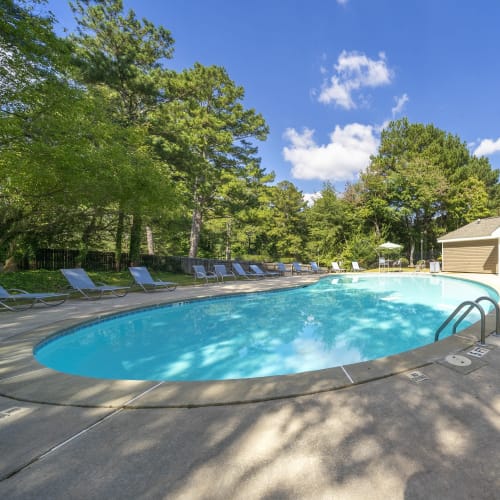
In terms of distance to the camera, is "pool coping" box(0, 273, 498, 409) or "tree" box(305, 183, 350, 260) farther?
"tree" box(305, 183, 350, 260)

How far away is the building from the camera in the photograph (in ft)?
54.9

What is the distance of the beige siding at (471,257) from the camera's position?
1685 centimetres

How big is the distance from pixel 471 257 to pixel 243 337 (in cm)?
1907

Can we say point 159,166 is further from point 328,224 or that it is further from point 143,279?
point 328,224

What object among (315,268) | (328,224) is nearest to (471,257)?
(328,224)

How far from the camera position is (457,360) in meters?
2.91

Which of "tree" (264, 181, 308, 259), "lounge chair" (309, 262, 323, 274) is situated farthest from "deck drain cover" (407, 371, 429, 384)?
"tree" (264, 181, 308, 259)

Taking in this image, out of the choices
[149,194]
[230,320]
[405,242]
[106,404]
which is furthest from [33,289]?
[405,242]

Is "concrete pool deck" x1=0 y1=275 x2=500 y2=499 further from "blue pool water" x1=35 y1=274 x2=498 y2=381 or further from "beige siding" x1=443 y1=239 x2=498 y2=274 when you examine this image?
"beige siding" x1=443 y1=239 x2=498 y2=274

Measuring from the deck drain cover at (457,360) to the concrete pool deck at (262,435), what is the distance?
3.6 inches

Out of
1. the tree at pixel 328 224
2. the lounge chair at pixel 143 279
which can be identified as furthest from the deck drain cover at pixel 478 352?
the tree at pixel 328 224

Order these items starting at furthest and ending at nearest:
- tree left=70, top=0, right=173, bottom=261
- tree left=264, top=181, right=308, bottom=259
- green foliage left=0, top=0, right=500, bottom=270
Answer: tree left=264, top=181, right=308, bottom=259
tree left=70, top=0, right=173, bottom=261
green foliage left=0, top=0, right=500, bottom=270

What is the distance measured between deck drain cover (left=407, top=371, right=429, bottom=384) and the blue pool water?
1921 millimetres

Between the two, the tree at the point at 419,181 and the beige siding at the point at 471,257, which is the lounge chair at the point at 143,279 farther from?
the tree at the point at 419,181
